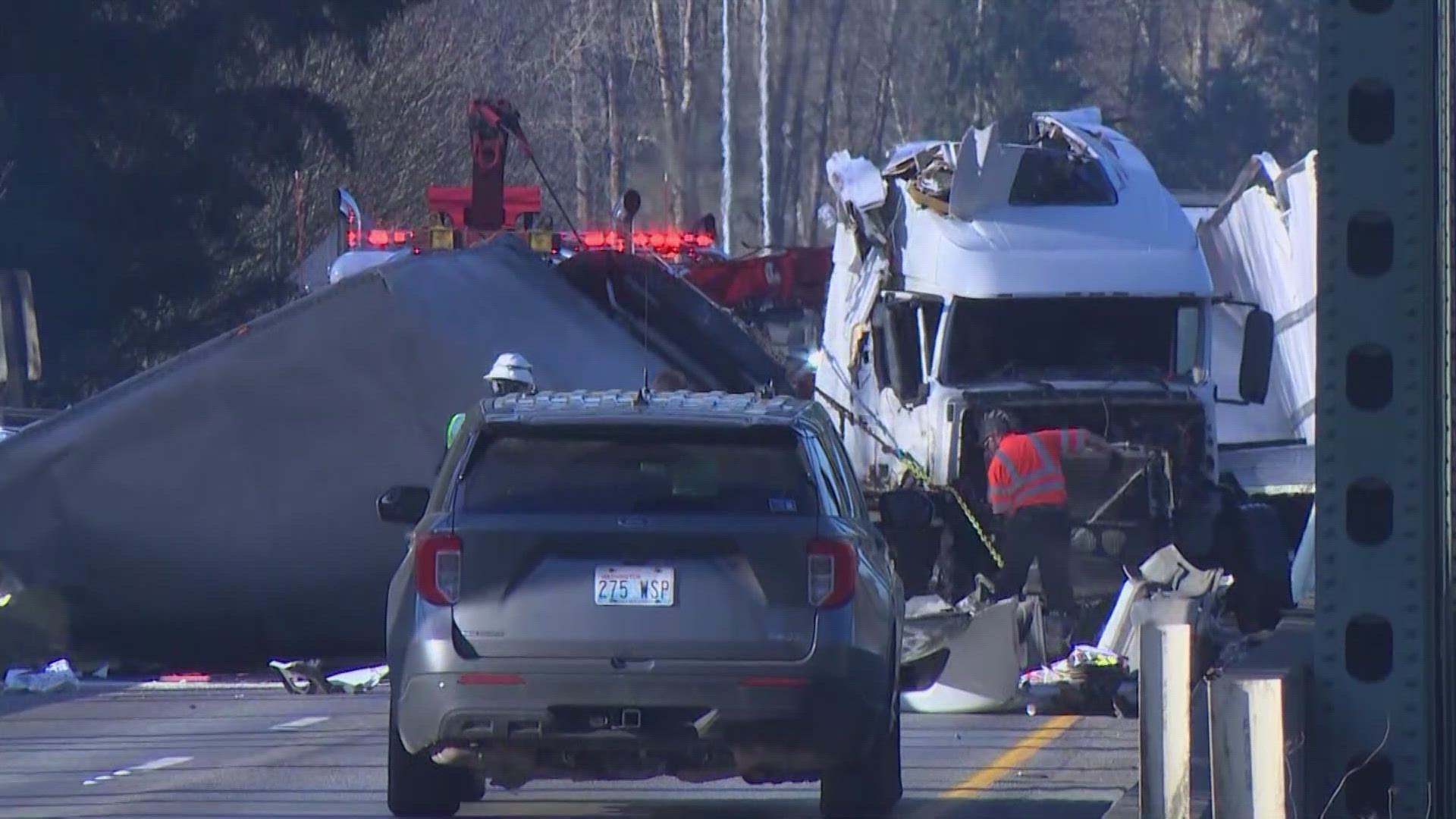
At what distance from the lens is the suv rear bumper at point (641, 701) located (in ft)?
29.6

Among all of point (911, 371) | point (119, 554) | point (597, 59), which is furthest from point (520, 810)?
point (597, 59)

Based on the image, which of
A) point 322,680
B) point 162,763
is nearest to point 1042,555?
point 322,680

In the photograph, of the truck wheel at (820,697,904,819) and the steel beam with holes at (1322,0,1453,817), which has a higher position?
the steel beam with holes at (1322,0,1453,817)

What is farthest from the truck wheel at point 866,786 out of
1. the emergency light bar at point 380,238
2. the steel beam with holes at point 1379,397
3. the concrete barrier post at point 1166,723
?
the emergency light bar at point 380,238

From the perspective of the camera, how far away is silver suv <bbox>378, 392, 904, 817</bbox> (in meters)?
9.03

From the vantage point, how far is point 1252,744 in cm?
855

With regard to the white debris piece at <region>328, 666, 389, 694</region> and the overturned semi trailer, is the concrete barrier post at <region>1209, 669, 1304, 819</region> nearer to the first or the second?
the white debris piece at <region>328, 666, 389, 694</region>

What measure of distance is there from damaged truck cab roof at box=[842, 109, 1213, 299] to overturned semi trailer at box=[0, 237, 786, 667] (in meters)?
2.79

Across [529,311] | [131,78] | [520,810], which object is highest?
[131,78]

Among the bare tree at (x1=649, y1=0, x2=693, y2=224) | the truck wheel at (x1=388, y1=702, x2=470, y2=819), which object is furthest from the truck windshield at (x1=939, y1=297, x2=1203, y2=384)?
the bare tree at (x1=649, y1=0, x2=693, y2=224)

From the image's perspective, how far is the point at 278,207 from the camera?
49.8 metres

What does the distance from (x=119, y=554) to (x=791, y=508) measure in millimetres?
9103

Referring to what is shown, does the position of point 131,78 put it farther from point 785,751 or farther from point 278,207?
point 785,751

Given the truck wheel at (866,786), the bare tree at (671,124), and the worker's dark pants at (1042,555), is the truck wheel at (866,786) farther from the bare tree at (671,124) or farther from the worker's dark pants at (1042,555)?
the bare tree at (671,124)
